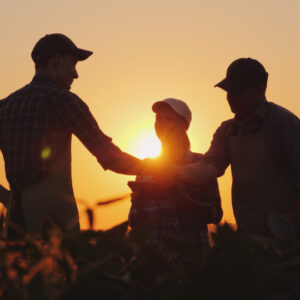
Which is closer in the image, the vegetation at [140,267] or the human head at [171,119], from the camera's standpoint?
the vegetation at [140,267]

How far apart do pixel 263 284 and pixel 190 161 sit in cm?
458

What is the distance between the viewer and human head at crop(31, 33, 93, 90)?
4316mm

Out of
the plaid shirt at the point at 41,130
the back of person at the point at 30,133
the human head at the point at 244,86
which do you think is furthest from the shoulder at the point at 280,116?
the back of person at the point at 30,133

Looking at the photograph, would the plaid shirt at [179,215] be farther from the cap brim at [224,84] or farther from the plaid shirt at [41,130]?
the cap brim at [224,84]

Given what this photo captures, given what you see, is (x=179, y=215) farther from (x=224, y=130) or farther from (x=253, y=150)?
(x=253, y=150)

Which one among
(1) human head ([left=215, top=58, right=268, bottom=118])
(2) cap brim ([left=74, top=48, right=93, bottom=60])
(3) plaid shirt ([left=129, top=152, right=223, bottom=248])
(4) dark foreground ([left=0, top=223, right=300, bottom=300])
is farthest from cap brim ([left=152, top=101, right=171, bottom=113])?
(4) dark foreground ([left=0, top=223, right=300, bottom=300])

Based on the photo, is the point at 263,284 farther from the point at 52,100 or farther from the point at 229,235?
the point at 52,100

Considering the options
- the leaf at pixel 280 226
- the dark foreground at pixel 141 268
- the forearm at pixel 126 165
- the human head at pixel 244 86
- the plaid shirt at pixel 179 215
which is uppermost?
the human head at pixel 244 86

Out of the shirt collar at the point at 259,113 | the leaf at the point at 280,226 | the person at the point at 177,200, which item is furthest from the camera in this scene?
the person at the point at 177,200

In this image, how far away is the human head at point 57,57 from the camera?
4.32 m

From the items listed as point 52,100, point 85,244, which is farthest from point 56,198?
point 85,244

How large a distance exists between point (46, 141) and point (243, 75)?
148 cm

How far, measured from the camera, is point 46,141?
12.7ft

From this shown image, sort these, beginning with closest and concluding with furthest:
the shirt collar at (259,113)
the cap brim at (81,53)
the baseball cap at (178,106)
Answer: the shirt collar at (259,113) → the cap brim at (81,53) → the baseball cap at (178,106)
